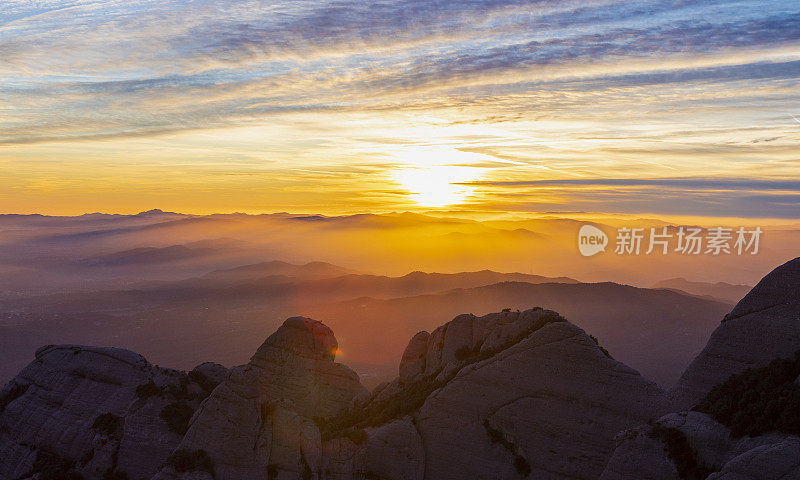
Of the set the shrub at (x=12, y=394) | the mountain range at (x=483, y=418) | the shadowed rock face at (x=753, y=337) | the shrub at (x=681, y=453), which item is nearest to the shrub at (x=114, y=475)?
the mountain range at (x=483, y=418)

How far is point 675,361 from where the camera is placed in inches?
6531

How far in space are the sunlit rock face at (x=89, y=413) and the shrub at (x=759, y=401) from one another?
44690 millimetres

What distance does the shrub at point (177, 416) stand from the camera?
5403cm

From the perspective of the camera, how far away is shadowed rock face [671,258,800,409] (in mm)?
40406

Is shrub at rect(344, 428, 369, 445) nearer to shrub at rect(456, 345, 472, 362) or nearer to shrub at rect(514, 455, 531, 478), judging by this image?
shrub at rect(514, 455, 531, 478)

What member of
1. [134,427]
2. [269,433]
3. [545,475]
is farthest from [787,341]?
[134,427]

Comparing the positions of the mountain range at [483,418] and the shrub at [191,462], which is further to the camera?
the shrub at [191,462]

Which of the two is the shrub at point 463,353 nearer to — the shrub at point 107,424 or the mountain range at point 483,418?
the mountain range at point 483,418

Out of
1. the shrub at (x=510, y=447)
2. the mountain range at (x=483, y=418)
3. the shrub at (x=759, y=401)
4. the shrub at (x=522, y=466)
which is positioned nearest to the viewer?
the shrub at (x=759, y=401)

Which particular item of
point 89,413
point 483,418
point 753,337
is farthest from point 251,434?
point 753,337

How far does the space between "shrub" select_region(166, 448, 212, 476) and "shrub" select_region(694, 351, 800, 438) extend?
35260 mm

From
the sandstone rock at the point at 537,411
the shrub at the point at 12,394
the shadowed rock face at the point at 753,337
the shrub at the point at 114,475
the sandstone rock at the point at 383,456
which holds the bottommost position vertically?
A: the shrub at the point at 114,475

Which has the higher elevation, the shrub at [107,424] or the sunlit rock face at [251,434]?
the sunlit rock face at [251,434]

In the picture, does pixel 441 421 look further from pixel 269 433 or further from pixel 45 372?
pixel 45 372
